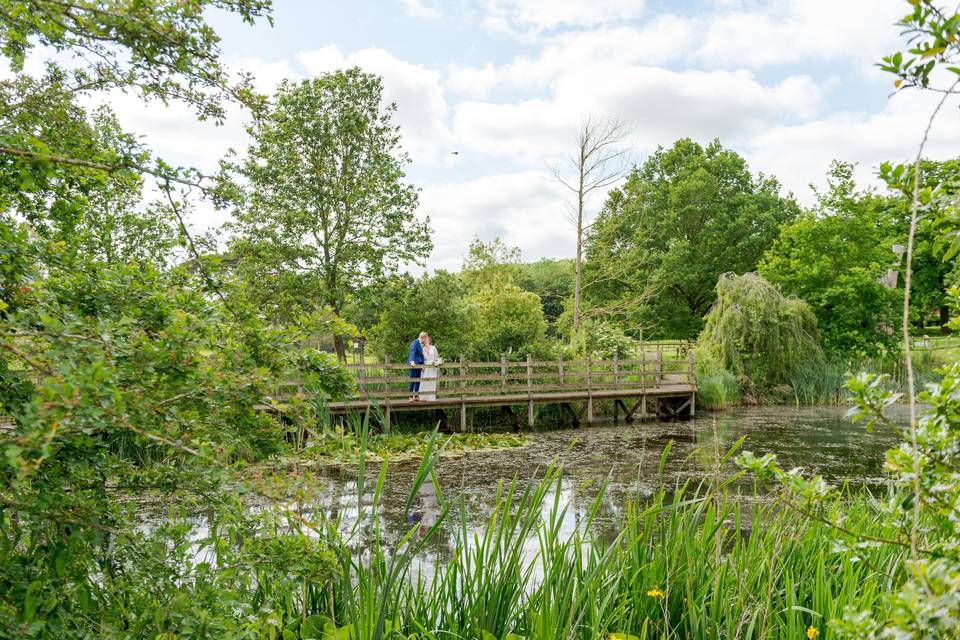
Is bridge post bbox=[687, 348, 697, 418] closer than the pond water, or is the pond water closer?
the pond water

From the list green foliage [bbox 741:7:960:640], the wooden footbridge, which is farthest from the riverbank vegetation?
the wooden footbridge

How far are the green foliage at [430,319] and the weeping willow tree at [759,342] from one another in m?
7.84

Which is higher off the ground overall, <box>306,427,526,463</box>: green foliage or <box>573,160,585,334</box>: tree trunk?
<box>573,160,585,334</box>: tree trunk

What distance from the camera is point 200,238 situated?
239cm

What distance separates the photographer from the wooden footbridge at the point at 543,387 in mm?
14406

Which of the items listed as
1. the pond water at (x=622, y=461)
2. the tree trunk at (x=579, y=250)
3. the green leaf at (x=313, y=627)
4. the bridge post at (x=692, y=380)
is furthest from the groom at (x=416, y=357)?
the green leaf at (x=313, y=627)

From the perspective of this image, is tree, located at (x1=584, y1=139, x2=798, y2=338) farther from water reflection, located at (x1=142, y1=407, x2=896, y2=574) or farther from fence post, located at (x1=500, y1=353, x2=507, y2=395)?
fence post, located at (x1=500, y1=353, x2=507, y2=395)

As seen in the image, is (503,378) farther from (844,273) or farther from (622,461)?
(844,273)

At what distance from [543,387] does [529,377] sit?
57 cm

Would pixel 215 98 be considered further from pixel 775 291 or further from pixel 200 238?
pixel 775 291

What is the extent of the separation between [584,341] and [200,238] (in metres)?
17.9

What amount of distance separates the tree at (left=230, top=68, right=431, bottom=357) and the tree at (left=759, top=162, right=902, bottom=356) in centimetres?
1353

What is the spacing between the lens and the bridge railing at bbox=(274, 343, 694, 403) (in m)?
14.4

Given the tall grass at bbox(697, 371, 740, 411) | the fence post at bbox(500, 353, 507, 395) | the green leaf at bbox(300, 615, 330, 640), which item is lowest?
the tall grass at bbox(697, 371, 740, 411)
